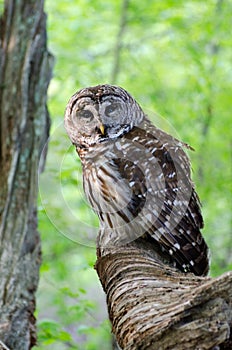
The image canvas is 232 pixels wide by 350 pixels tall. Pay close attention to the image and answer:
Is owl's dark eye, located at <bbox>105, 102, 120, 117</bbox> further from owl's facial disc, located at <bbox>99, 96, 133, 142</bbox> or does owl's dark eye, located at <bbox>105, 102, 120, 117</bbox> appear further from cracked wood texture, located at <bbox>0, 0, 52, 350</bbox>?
cracked wood texture, located at <bbox>0, 0, 52, 350</bbox>

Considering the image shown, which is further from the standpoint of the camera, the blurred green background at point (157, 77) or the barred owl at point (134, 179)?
the blurred green background at point (157, 77)

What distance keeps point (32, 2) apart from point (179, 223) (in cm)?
181

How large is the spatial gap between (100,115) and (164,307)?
137 centimetres

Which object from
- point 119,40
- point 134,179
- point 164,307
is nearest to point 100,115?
point 134,179

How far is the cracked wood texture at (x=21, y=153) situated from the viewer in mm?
3207

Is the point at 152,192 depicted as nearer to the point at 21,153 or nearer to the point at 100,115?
the point at 100,115

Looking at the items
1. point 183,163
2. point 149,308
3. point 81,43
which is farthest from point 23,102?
point 81,43

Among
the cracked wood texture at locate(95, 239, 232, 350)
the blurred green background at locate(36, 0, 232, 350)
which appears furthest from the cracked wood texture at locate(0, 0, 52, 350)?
the blurred green background at locate(36, 0, 232, 350)

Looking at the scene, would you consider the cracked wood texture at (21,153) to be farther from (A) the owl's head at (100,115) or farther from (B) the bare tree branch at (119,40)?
(B) the bare tree branch at (119,40)

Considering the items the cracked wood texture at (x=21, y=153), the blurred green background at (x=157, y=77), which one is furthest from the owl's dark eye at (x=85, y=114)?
the blurred green background at (x=157, y=77)

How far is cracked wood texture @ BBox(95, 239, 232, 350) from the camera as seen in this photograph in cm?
169

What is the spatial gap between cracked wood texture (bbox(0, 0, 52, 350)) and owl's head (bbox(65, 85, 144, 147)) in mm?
551

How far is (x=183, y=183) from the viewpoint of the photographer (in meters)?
2.98

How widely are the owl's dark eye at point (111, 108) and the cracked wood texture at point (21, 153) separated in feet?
2.36
